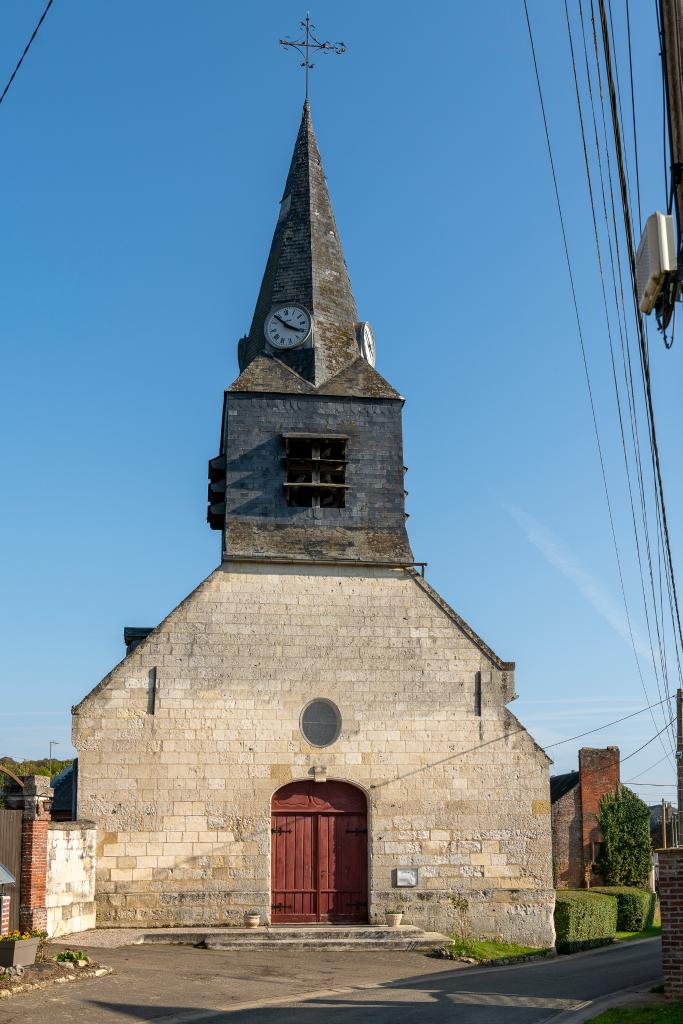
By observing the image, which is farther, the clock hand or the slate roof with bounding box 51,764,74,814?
the slate roof with bounding box 51,764,74,814

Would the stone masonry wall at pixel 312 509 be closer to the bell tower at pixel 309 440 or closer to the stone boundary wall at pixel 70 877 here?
the bell tower at pixel 309 440

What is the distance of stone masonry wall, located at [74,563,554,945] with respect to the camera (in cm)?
1789

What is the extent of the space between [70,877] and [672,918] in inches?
354

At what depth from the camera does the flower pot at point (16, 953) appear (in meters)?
12.2

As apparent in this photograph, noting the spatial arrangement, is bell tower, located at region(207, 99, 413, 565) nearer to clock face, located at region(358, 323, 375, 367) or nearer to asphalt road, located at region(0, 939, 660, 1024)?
clock face, located at region(358, 323, 375, 367)

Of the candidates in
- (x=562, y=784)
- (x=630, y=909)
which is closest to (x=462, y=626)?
(x=630, y=909)

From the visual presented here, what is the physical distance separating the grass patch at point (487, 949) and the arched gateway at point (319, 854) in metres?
1.89

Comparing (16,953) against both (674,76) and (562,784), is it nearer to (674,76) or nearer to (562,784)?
(674,76)

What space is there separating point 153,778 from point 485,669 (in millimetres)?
5979

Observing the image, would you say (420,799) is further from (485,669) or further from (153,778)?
(153,778)

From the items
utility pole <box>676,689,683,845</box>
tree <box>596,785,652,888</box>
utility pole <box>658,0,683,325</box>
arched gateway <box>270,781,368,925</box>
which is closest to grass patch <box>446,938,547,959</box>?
arched gateway <box>270,781,368,925</box>

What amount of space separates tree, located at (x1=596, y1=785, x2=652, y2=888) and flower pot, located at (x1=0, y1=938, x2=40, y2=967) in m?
22.3

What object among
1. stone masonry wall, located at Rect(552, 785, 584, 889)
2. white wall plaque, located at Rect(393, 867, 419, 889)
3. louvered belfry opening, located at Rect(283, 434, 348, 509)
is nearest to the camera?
white wall plaque, located at Rect(393, 867, 419, 889)

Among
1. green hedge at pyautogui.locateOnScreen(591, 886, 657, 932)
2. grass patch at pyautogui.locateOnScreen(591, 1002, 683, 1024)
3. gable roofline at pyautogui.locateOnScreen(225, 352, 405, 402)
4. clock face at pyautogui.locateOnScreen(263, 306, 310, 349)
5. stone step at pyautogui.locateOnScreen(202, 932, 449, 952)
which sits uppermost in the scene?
clock face at pyautogui.locateOnScreen(263, 306, 310, 349)
